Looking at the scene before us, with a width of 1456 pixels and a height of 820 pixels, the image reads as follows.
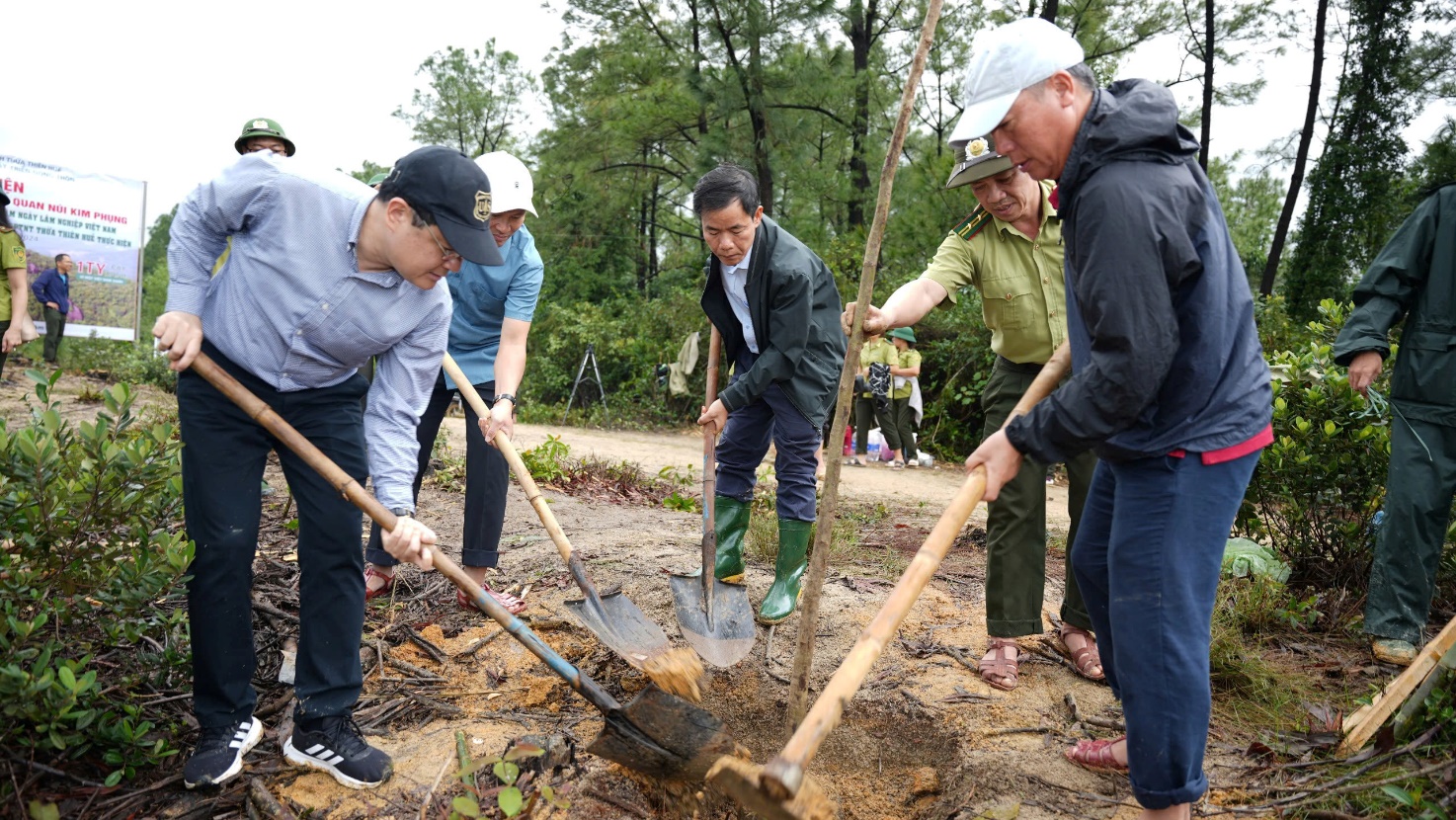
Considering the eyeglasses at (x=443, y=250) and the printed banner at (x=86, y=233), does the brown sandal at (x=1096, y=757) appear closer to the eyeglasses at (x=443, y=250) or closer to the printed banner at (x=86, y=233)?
the eyeglasses at (x=443, y=250)

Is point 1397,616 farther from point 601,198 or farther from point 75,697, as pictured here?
point 601,198

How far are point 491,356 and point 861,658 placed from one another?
2.46 m

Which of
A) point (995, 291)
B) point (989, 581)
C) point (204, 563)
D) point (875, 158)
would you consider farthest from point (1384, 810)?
point (875, 158)

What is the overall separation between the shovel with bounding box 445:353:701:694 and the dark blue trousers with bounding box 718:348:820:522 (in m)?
0.80

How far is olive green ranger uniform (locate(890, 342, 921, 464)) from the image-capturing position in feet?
33.6

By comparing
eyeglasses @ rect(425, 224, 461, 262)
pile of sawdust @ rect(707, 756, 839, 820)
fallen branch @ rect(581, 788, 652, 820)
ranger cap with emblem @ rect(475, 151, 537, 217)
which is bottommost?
fallen branch @ rect(581, 788, 652, 820)

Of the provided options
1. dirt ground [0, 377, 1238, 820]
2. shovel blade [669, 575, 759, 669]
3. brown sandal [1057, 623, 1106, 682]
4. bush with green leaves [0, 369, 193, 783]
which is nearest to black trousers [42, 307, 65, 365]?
dirt ground [0, 377, 1238, 820]

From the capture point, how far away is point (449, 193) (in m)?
2.21

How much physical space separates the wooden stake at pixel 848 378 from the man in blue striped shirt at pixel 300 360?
98cm

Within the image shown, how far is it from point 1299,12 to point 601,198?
14.3 m

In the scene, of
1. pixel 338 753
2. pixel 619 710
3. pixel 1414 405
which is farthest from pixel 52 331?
pixel 1414 405

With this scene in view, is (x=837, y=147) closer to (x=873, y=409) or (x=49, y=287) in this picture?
(x=873, y=409)

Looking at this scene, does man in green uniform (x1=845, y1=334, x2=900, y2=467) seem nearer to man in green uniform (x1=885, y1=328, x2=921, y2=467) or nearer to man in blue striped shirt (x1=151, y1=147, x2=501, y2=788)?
man in green uniform (x1=885, y1=328, x2=921, y2=467)

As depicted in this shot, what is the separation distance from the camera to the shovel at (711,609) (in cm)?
326
